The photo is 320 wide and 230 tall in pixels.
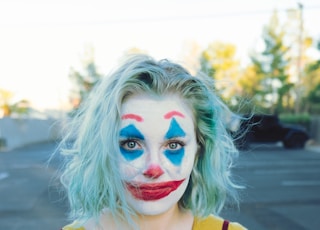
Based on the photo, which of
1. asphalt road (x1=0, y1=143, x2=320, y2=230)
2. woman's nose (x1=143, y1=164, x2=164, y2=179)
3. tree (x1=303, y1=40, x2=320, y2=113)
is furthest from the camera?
tree (x1=303, y1=40, x2=320, y2=113)

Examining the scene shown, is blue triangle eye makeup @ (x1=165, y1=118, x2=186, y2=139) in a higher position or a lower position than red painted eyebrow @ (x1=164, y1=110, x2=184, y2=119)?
lower

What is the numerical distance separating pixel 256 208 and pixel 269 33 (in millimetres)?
21096

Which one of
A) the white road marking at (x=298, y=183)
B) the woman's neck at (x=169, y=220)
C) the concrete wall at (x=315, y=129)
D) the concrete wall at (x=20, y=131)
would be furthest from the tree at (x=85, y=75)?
the woman's neck at (x=169, y=220)

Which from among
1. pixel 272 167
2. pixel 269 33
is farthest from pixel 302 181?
pixel 269 33

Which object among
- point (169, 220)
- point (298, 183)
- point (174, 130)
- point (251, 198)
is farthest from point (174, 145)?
point (298, 183)

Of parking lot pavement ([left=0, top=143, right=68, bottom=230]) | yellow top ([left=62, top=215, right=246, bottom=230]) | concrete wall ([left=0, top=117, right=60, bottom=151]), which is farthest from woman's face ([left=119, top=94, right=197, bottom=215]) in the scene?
concrete wall ([left=0, top=117, right=60, bottom=151])

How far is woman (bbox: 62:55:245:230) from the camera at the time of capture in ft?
4.16

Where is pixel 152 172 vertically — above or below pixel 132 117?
below

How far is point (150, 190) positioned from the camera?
1276 mm

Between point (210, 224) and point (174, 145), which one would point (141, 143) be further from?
point (210, 224)

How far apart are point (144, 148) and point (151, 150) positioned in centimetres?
2

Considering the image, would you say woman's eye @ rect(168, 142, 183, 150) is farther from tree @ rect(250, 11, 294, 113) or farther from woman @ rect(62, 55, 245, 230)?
tree @ rect(250, 11, 294, 113)

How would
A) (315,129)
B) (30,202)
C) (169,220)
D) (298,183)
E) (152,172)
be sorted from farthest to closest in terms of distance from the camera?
(315,129) < (298,183) < (30,202) < (169,220) < (152,172)

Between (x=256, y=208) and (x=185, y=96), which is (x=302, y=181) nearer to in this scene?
(x=256, y=208)
